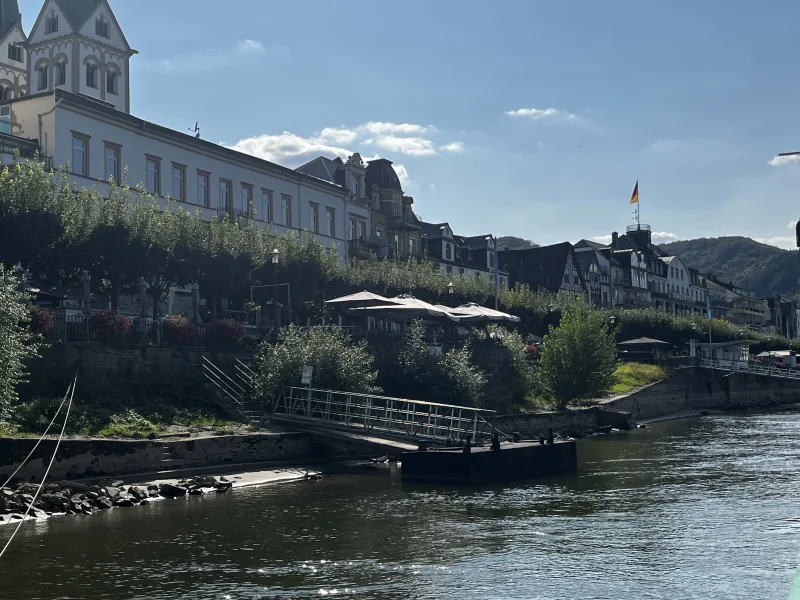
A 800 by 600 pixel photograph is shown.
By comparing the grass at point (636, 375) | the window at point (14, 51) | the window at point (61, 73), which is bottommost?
the grass at point (636, 375)

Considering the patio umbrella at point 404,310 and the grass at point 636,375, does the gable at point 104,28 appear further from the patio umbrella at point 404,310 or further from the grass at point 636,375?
the grass at point 636,375

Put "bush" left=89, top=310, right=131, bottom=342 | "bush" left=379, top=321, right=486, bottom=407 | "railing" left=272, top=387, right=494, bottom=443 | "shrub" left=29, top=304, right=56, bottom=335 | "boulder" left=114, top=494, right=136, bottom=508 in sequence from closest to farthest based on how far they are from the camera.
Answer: "boulder" left=114, top=494, right=136, bottom=508 → "shrub" left=29, top=304, right=56, bottom=335 → "railing" left=272, top=387, right=494, bottom=443 → "bush" left=89, top=310, right=131, bottom=342 → "bush" left=379, top=321, right=486, bottom=407

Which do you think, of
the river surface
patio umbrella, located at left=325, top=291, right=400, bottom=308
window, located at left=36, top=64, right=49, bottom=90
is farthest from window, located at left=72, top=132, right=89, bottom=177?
window, located at left=36, top=64, right=49, bottom=90

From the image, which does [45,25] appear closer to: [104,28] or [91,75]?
[104,28]

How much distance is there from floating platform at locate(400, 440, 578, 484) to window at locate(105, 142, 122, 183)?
26715 mm

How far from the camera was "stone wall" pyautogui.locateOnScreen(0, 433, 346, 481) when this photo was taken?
25016mm

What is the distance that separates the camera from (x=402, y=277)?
6056 centimetres

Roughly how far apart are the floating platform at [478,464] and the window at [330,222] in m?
38.4

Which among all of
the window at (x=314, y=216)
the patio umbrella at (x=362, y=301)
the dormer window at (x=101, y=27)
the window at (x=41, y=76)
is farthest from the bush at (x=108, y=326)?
the dormer window at (x=101, y=27)

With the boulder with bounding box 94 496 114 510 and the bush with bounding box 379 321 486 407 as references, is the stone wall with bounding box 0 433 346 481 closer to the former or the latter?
the boulder with bounding box 94 496 114 510

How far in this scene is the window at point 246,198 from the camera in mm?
59141

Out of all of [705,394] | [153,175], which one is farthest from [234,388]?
[705,394]

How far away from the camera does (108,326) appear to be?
113ft

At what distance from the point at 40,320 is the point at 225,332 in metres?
9.60
